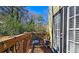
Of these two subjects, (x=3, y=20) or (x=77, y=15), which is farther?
(x=3, y=20)

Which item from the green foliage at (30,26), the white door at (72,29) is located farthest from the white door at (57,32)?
the green foliage at (30,26)

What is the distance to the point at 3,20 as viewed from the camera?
6.71ft

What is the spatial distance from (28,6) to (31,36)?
1.34 ft

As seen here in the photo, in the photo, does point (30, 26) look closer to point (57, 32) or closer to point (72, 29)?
point (57, 32)

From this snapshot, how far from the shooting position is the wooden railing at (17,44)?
2035mm

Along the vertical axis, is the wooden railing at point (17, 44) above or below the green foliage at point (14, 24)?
below

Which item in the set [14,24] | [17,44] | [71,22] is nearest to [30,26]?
[14,24]

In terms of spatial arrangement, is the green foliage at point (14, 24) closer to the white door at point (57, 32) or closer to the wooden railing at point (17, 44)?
the wooden railing at point (17, 44)

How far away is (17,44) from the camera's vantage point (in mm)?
2129

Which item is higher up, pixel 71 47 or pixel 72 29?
pixel 72 29

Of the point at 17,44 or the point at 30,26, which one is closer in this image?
the point at 30,26
